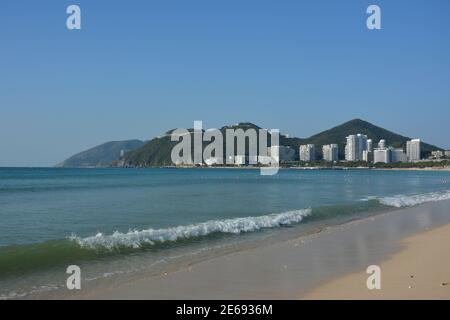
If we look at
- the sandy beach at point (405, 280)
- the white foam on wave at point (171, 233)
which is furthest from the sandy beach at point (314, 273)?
the white foam on wave at point (171, 233)

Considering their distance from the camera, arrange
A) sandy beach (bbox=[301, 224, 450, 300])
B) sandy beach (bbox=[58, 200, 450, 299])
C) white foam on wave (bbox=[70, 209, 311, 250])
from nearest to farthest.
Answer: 1. sandy beach (bbox=[301, 224, 450, 300])
2. sandy beach (bbox=[58, 200, 450, 299])
3. white foam on wave (bbox=[70, 209, 311, 250])

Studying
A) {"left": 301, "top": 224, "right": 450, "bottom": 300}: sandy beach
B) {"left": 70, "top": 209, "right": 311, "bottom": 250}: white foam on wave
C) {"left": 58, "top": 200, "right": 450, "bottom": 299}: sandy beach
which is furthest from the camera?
{"left": 70, "top": 209, "right": 311, "bottom": 250}: white foam on wave

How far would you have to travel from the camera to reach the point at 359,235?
16062 mm

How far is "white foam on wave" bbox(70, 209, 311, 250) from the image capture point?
1377 centimetres

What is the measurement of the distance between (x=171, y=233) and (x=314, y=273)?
6850 mm

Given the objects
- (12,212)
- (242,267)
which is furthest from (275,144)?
(242,267)

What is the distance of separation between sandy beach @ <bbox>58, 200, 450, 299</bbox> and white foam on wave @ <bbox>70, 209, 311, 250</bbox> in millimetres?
3108

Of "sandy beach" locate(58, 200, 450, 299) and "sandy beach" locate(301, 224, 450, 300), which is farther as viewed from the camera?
"sandy beach" locate(58, 200, 450, 299)

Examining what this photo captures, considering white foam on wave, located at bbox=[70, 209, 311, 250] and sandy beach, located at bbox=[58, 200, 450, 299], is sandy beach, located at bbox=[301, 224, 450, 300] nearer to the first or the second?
sandy beach, located at bbox=[58, 200, 450, 299]

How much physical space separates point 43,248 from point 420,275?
9649 millimetres

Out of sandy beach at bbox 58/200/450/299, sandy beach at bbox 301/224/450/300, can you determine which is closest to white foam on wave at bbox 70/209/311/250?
sandy beach at bbox 58/200/450/299

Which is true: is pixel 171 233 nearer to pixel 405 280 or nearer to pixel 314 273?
pixel 314 273

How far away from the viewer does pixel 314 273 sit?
9.88 m

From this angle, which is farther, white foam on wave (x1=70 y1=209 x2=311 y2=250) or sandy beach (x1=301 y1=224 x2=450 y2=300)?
white foam on wave (x1=70 y1=209 x2=311 y2=250)
